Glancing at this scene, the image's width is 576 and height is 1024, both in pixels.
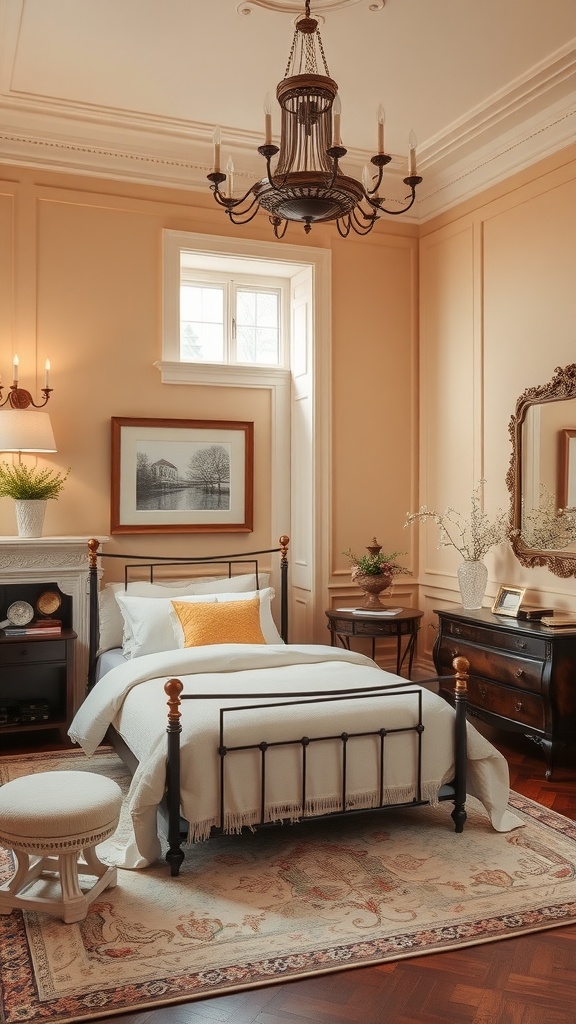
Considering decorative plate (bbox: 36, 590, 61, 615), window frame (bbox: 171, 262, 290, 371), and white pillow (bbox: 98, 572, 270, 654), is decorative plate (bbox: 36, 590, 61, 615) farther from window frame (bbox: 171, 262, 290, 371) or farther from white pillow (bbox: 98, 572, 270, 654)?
window frame (bbox: 171, 262, 290, 371)

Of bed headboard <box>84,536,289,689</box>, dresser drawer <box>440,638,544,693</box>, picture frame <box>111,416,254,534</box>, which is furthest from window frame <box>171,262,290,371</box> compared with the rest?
dresser drawer <box>440,638,544,693</box>

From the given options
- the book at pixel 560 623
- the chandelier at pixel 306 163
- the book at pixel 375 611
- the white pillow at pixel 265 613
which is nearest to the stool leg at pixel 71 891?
the white pillow at pixel 265 613

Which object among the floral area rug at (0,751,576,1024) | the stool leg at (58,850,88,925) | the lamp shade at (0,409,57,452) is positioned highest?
the lamp shade at (0,409,57,452)

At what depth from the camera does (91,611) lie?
203 inches

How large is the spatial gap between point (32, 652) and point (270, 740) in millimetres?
2178

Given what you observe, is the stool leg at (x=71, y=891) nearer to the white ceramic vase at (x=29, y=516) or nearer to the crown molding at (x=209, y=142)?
the white ceramic vase at (x=29, y=516)

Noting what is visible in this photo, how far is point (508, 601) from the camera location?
5070 mm

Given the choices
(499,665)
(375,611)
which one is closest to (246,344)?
(375,611)

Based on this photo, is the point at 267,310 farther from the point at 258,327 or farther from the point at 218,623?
the point at 218,623

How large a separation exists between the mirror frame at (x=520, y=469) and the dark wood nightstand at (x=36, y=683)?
2.74 metres

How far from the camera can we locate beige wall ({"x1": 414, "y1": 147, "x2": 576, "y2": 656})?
4945mm

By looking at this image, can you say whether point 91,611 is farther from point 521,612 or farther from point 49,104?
point 49,104

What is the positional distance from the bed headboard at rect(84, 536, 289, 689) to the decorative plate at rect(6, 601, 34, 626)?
36 centimetres

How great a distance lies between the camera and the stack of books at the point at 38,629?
196 inches
